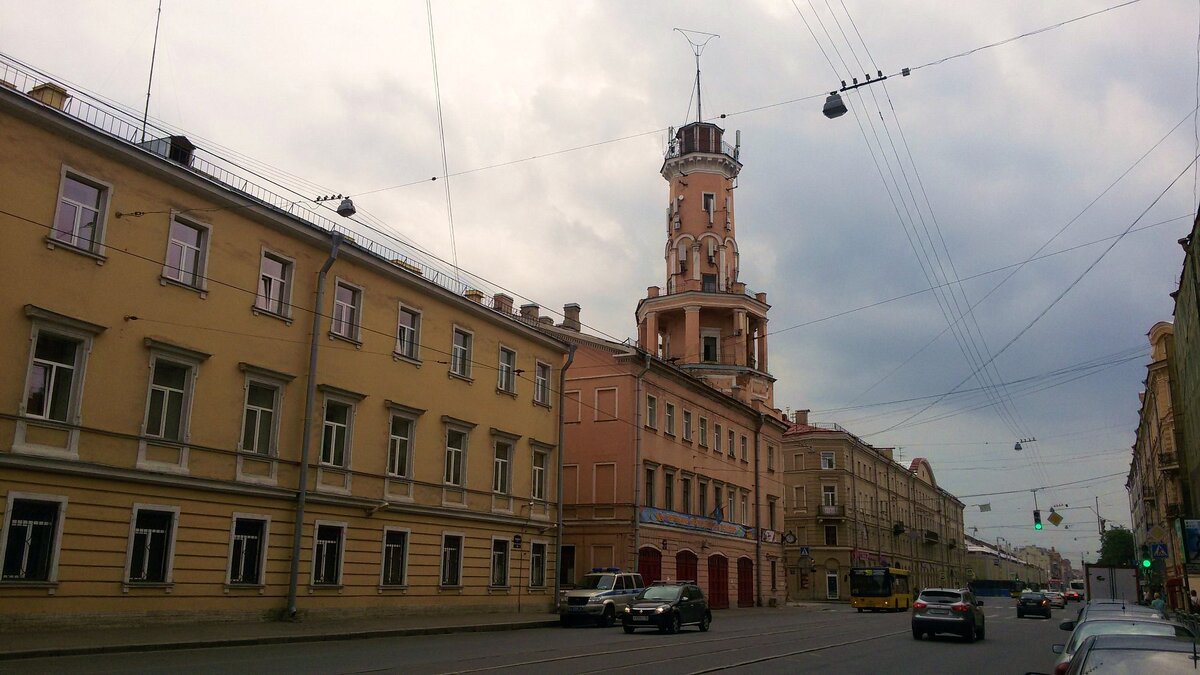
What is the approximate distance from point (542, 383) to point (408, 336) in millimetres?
8199

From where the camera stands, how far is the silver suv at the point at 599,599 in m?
31.0

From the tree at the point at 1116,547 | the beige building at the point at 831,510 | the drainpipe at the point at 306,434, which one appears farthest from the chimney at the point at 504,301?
the tree at the point at 1116,547

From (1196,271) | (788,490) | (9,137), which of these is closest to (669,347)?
(788,490)

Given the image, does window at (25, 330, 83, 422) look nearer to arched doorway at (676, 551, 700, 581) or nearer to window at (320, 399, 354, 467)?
window at (320, 399, 354, 467)

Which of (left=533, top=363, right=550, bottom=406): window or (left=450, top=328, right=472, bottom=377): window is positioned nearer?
(left=450, top=328, right=472, bottom=377): window

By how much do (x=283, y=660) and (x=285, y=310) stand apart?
11648 mm

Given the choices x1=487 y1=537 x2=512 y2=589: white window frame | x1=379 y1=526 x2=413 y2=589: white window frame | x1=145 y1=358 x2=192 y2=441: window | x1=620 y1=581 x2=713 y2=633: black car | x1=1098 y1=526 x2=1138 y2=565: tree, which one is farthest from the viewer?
x1=1098 y1=526 x2=1138 y2=565: tree

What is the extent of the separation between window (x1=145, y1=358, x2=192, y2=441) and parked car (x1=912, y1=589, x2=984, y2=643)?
19407 mm

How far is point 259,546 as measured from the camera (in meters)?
23.8

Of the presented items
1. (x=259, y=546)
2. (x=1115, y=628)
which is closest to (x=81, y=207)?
(x=259, y=546)

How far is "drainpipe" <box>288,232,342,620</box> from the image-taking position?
79.4ft

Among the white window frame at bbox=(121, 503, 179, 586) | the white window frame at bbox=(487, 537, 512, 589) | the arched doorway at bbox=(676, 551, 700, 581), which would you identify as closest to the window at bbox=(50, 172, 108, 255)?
the white window frame at bbox=(121, 503, 179, 586)

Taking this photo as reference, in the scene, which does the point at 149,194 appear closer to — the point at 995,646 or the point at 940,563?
the point at 995,646

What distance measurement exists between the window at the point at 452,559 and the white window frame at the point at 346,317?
7.52 meters
